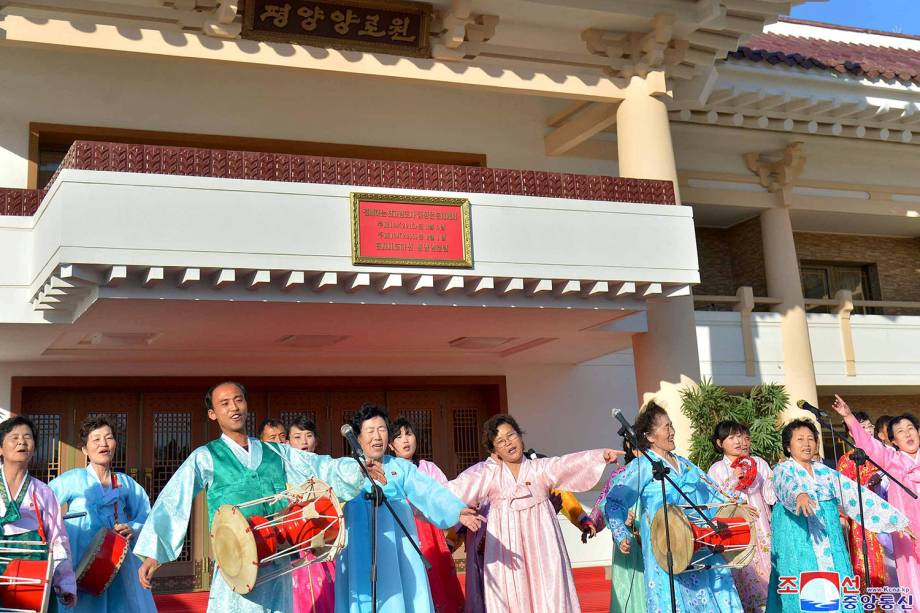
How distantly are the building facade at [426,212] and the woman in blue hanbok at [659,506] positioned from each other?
Answer: 3226mm

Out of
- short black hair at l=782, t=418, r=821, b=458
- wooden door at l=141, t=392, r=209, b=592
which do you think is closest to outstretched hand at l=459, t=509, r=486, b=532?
short black hair at l=782, t=418, r=821, b=458

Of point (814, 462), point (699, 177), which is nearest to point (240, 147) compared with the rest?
point (699, 177)

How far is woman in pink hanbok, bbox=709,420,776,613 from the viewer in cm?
816

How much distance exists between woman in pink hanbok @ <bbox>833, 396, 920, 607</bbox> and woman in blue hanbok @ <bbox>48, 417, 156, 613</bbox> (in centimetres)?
564

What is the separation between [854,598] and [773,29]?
12.3 m

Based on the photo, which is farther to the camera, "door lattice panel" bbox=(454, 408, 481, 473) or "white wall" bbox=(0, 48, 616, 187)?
"door lattice panel" bbox=(454, 408, 481, 473)

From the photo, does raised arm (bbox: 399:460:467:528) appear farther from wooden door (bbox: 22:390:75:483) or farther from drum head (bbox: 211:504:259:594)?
wooden door (bbox: 22:390:75:483)

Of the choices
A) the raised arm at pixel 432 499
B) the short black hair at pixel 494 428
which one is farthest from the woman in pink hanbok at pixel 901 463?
the raised arm at pixel 432 499

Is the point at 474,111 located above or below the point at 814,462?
above

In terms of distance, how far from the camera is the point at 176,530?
16.6ft

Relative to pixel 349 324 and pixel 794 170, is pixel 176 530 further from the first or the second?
pixel 794 170

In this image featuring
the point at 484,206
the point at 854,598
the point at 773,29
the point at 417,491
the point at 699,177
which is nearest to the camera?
the point at 417,491

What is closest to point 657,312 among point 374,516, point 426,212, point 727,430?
point 727,430

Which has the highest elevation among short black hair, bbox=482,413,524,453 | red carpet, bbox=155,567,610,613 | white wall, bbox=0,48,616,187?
white wall, bbox=0,48,616,187
